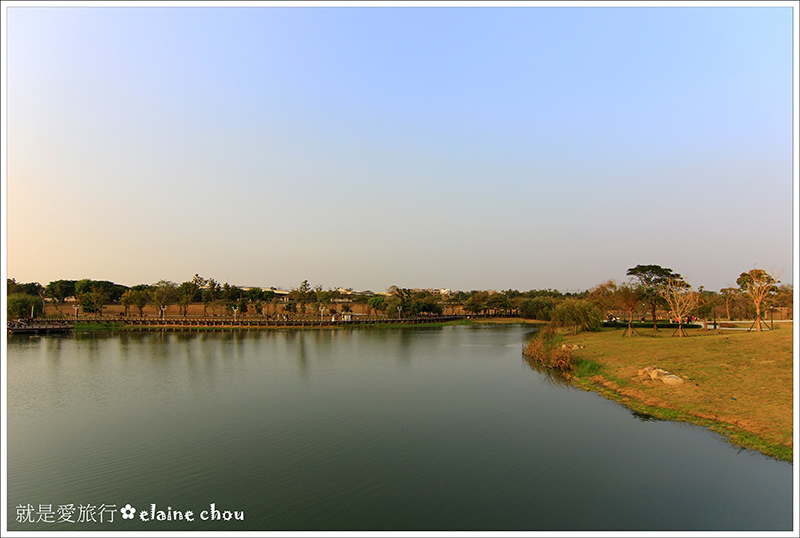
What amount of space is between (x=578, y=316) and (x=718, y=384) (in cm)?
2670

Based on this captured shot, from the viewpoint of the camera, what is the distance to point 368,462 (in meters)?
12.6

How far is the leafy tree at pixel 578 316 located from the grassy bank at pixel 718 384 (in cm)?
1573

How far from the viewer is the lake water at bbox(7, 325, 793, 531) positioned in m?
9.47

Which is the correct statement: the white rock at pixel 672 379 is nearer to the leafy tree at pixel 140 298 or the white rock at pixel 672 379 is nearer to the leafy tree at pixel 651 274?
the leafy tree at pixel 651 274

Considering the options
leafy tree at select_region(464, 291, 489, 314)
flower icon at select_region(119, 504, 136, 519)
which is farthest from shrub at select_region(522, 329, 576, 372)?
leafy tree at select_region(464, 291, 489, 314)

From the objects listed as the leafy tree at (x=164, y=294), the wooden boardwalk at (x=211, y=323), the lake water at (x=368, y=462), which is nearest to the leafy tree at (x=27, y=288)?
the leafy tree at (x=164, y=294)

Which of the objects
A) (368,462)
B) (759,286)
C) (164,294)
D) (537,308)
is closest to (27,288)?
(164,294)

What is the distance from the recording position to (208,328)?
70.6 metres

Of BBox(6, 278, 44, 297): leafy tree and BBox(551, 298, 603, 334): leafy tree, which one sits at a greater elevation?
BBox(6, 278, 44, 297): leafy tree

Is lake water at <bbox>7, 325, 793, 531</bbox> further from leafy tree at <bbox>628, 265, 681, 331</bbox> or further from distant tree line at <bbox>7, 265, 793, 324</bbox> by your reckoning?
leafy tree at <bbox>628, 265, 681, 331</bbox>

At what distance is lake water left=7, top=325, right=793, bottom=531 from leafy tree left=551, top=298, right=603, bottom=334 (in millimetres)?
21899

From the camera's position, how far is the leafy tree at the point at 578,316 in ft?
144

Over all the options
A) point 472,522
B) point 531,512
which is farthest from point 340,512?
point 531,512

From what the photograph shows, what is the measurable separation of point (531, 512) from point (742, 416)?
972 centimetres
